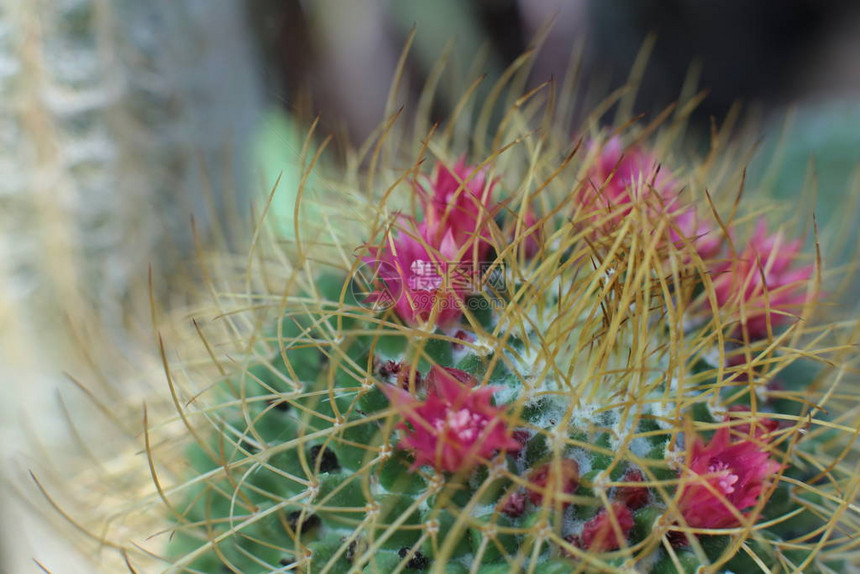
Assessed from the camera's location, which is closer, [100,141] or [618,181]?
[618,181]

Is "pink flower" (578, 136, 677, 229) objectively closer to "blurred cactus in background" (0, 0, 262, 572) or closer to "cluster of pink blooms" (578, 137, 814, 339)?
"cluster of pink blooms" (578, 137, 814, 339)

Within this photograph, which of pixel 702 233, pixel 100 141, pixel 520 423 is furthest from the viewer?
pixel 100 141

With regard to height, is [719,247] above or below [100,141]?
above

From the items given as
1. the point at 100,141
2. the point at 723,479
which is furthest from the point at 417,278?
the point at 100,141

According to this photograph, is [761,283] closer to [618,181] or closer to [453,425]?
[618,181]

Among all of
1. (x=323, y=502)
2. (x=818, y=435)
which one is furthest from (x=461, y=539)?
(x=818, y=435)

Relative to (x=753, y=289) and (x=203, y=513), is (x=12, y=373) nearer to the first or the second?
(x=203, y=513)

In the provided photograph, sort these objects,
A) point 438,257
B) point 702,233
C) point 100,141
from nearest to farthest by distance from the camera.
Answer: point 438,257
point 702,233
point 100,141
